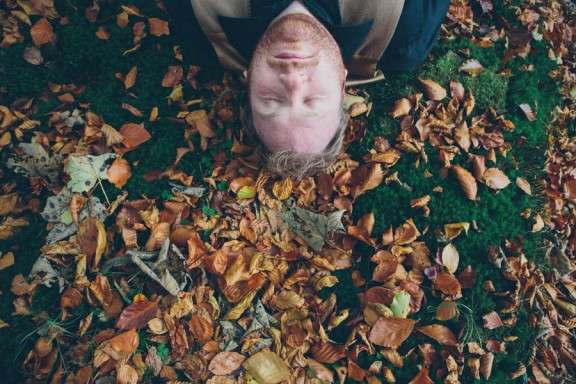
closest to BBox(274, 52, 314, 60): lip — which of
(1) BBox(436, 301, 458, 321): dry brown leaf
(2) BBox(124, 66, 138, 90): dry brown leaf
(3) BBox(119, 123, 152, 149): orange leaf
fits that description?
(3) BBox(119, 123, 152, 149): orange leaf

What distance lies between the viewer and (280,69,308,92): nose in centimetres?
178

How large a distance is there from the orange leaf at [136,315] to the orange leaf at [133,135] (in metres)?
0.85

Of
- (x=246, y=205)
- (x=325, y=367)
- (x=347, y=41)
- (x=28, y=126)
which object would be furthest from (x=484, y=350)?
(x=28, y=126)

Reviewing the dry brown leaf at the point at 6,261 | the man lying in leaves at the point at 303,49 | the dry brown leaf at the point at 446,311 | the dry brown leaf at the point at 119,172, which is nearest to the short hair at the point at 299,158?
the man lying in leaves at the point at 303,49

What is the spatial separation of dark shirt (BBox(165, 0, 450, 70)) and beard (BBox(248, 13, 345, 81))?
3.8 inches

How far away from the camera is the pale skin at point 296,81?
180cm

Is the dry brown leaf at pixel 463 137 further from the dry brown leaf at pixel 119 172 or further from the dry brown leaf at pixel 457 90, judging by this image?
the dry brown leaf at pixel 119 172

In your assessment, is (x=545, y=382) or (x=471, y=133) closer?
(x=545, y=382)

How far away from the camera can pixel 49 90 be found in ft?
7.57

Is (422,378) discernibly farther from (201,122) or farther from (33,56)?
(33,56)

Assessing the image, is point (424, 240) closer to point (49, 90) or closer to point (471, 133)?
point (471, 133)

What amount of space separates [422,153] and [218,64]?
129 centimetres

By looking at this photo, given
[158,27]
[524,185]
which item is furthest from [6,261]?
[524,185]

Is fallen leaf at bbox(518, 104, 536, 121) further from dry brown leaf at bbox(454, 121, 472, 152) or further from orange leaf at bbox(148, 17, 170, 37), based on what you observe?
A: orange leaf at bbox(148, 17, 170, 37)
